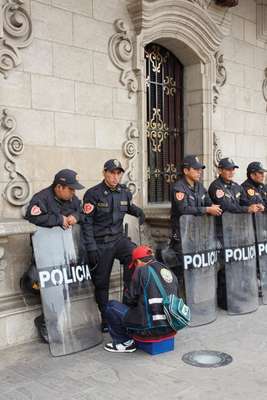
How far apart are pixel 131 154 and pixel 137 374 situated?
3.20 metres

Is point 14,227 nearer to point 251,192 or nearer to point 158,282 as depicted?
point 158,282

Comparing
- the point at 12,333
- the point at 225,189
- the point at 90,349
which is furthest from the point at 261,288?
the point at 12,333

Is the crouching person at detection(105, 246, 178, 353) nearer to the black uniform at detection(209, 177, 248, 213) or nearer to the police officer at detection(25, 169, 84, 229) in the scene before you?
the police officer at detection(25, 169, 84, 229)

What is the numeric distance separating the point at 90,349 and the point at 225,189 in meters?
2.74

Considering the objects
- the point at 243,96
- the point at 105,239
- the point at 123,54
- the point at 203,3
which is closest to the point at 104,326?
the point at 105,239

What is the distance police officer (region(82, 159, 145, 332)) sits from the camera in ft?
17.9

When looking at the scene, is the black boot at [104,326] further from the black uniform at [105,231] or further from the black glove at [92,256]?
the black glove at [92,256]

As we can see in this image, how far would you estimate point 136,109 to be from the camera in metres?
6.79

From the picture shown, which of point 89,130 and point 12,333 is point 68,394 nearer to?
point 12,333

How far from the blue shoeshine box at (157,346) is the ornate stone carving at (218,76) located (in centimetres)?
439

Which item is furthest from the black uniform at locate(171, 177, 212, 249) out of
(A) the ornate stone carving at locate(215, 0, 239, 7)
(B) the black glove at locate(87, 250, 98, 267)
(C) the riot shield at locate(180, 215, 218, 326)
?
(A) the ornate stone carving at locate(215, 0, 239, 7)

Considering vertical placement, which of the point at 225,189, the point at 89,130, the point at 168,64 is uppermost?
the point at 168,64

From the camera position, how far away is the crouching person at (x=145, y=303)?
4523 millimetres

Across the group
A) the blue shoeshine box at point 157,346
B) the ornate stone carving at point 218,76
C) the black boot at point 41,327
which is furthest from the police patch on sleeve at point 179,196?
the ornate stone carving at point 218,76
